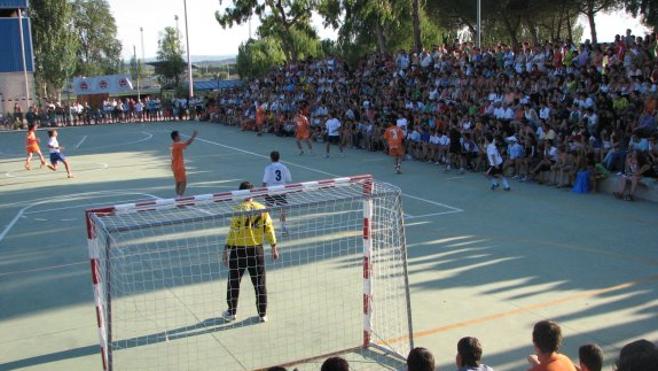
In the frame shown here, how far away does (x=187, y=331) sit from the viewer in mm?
8148

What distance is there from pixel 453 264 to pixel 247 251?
3.99m

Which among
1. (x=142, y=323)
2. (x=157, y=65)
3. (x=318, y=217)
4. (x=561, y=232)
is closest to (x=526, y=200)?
(x=561, y=232)

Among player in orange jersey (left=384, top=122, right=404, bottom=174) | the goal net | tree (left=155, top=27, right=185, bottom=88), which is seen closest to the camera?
the goal net

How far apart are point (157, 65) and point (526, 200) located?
5941cm

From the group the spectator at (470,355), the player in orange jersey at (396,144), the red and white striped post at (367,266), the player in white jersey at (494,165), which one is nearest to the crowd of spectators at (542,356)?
the spectator at (470,355)

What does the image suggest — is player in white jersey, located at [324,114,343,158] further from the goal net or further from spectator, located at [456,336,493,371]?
spectator, located at [456,336,493,371]

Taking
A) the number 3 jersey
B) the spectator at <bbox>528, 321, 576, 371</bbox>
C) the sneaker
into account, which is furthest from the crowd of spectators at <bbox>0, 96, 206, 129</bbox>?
the spectator at <bbox>528, 321, 576, 371</bbox>

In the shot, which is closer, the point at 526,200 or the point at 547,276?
the point at 547,276

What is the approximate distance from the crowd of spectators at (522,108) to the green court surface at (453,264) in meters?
0.94

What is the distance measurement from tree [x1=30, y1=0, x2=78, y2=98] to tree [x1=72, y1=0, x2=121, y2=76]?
66.1ft

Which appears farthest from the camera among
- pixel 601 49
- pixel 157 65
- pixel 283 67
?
pixel 157 65

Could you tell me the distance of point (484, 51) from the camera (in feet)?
86.9

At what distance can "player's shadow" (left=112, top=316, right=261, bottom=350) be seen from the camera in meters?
7.91

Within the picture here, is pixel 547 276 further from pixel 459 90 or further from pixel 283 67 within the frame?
pixel 283 67
